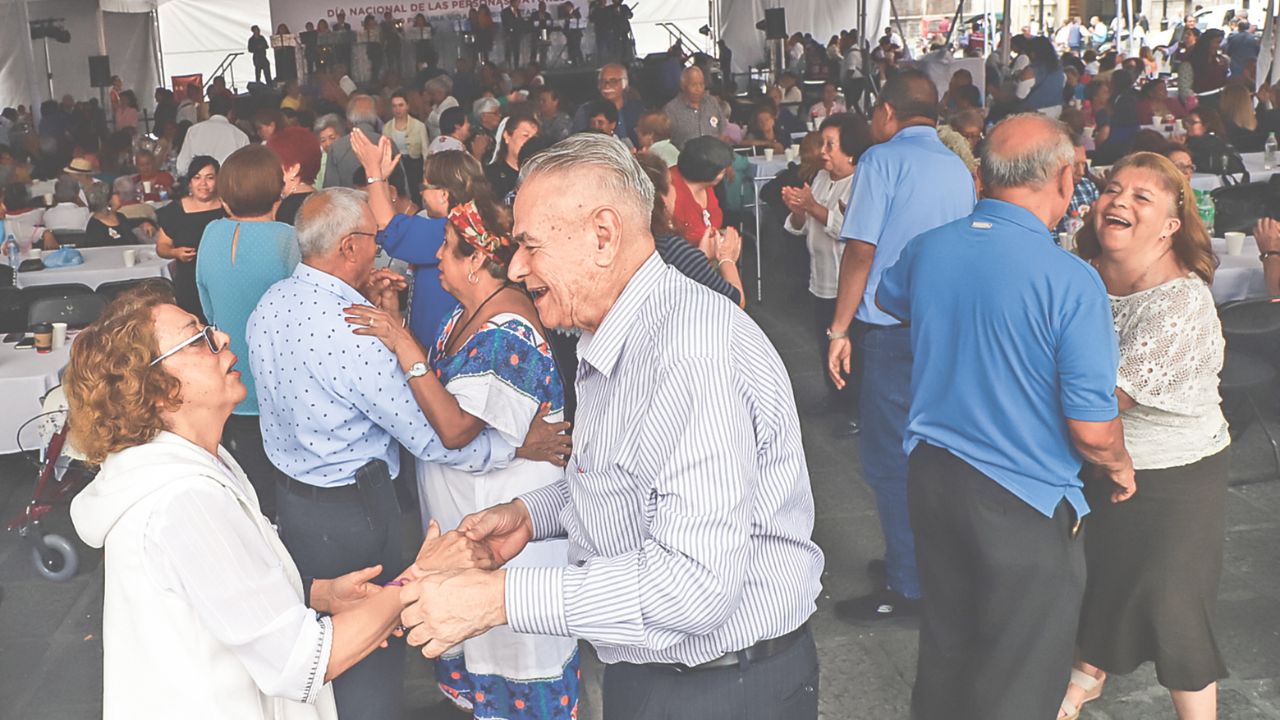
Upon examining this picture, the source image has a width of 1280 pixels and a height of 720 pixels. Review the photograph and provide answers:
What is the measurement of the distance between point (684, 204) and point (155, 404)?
325cm

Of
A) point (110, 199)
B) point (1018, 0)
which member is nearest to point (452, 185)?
point (110, 199)

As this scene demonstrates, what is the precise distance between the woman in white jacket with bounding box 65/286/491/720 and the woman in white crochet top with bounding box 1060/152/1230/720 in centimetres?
156

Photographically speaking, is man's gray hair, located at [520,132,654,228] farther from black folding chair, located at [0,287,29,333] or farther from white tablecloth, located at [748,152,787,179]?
white tablecloth, located at [748,152,787,179]

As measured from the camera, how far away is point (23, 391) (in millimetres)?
4691

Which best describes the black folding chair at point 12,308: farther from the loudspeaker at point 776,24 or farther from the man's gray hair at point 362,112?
the loudspeaker at point 776,24

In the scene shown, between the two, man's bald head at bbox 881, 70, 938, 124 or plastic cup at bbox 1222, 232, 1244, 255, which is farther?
plastic cup at bbox 1222, 232, 1244, 255

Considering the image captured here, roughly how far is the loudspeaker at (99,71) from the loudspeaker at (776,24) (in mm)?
10156

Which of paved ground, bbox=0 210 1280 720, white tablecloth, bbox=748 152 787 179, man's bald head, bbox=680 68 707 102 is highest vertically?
man's bald head, bbox=680 68 707 102

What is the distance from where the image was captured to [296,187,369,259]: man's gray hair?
2729 millimetres

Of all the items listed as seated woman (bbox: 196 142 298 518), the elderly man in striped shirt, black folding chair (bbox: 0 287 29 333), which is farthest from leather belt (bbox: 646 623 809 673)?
black folding chair (bbox: 0 287 29 333)

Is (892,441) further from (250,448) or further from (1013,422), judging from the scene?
(250,448)

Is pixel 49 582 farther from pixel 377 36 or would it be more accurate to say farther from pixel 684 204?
pixel 377 36

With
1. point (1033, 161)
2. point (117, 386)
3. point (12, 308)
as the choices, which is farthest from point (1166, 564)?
point (12, 308)

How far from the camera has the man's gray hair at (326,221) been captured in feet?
8.95
